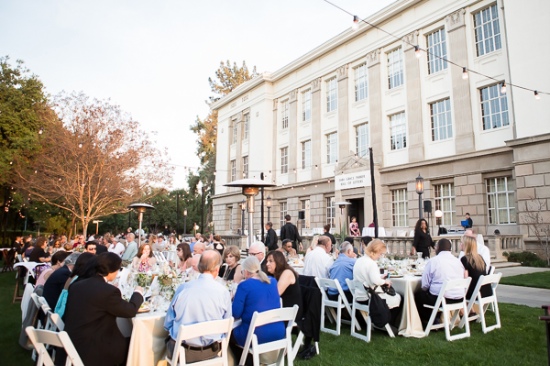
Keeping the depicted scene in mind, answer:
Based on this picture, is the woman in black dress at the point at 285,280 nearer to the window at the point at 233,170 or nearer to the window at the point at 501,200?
the window at the point at 501,200

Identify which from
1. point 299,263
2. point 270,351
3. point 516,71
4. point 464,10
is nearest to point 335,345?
point 270,351

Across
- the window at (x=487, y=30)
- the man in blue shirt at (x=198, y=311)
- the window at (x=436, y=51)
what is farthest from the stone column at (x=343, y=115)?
the man in blue shirt at (x=198, y=311)

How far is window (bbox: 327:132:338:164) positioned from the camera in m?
26.7

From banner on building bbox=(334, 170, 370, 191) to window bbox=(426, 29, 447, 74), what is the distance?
6.90 meters

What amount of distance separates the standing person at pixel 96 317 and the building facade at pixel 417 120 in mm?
14558

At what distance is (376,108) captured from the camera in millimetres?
23531

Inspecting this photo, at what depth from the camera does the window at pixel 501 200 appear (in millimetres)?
17484

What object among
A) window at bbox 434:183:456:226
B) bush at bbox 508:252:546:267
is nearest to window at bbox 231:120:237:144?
window at bbox 434:183:456:226

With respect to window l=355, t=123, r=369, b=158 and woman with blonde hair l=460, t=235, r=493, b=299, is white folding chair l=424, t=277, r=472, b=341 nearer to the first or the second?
woman with blonde hair l=460, t=235, r=493, b=299

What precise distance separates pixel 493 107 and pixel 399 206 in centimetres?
721

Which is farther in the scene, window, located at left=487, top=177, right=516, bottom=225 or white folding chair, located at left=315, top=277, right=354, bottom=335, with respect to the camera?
window, located at left=487, top=177, right=516, bottom=225

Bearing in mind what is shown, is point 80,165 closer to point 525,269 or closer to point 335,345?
point 335,345

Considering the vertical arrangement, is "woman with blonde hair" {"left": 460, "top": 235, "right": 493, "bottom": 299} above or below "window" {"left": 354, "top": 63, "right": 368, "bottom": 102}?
below

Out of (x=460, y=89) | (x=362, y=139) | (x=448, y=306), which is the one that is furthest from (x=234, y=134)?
(x=448, y=306)
